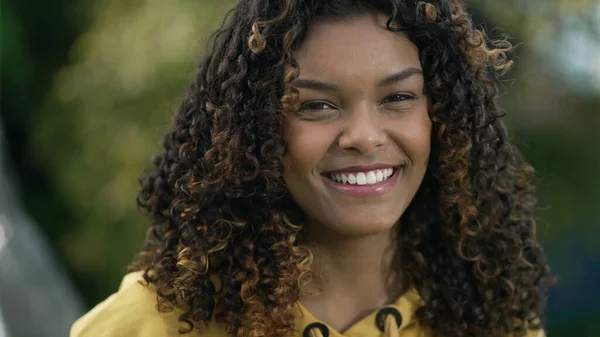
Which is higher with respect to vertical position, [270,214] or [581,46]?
[270,214]

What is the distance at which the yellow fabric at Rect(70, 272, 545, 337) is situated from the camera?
232 cm

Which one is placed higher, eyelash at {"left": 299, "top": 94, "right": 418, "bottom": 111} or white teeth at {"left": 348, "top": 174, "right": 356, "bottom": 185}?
eyelash at {"left": 299, "top": 94, "right": 418, "bottom": 111}

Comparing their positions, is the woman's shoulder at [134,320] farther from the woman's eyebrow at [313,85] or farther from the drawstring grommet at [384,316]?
the woman's eyebrow at [313,85]

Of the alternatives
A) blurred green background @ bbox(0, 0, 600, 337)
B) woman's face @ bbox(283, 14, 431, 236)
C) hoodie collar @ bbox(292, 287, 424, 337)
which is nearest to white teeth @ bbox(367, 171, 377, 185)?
woman's face @ bbox(283, 14, 431, 236)

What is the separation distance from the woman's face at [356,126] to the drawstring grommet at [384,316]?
25 centimetres

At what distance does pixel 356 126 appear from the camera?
2.13m

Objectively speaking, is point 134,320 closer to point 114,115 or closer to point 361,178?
point 361,178

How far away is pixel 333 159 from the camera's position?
218 centimetres

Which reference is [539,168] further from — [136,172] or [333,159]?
[333,159]

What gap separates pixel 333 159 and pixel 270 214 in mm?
260

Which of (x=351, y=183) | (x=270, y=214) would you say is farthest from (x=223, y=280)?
(x=351, y=183)

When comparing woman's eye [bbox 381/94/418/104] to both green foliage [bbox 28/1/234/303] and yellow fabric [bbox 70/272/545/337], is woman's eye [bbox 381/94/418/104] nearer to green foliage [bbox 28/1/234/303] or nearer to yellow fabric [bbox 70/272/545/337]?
yellow fabric [bbox 70/272/545/337]

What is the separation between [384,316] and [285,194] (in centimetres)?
43

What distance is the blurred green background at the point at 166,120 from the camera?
15.4 feet
